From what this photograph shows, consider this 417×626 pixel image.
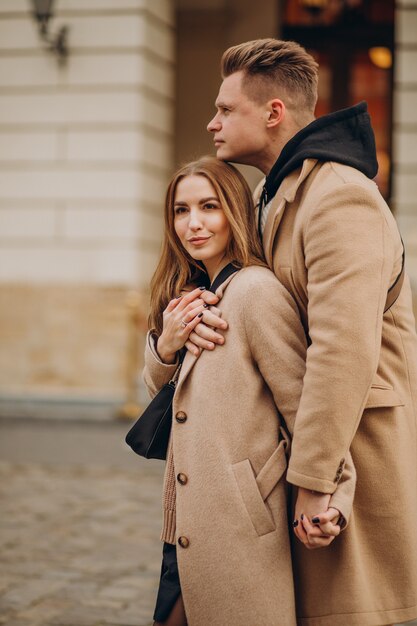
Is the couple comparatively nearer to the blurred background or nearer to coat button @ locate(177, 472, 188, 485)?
coat button @ locate(177, 472, 188, 485)

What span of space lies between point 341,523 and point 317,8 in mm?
12042

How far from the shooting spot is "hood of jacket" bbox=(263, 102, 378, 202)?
111 inches

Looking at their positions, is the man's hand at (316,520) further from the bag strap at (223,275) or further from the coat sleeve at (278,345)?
the bag strap at (223,275)

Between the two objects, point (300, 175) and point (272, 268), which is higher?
point (300, 175)

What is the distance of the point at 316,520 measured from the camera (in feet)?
8.62

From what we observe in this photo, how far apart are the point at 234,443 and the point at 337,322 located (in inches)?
Answer: 18.6

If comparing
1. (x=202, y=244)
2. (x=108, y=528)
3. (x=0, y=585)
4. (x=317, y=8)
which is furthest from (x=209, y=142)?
(x=202, y=244)

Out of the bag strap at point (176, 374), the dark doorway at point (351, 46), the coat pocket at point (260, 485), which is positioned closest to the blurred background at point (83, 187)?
the dark doorway at point (351, 46)

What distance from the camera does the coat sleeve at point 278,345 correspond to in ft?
9.02

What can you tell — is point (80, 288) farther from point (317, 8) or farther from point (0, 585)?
point (0, 585)

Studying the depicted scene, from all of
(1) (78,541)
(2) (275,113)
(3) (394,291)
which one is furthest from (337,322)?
(1) (78,541)

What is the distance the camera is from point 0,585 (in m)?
5.12

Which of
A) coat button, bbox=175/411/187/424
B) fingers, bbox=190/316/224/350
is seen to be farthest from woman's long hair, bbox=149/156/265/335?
coat button, bbox=175/411/187/424

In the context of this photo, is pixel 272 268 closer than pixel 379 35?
Yes
